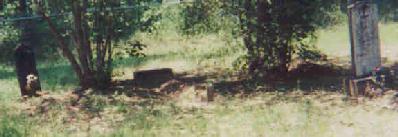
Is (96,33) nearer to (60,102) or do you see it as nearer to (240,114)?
(60,102)

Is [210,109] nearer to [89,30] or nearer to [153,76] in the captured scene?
[153,76]

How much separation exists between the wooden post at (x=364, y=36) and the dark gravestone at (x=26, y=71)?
478 centimetres

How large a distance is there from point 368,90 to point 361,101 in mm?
289

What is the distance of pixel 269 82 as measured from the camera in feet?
31.1

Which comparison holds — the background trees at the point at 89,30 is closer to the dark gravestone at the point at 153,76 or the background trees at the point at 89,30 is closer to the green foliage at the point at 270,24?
the dark gravestone at the point at 153,76

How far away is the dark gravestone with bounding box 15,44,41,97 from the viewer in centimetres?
922

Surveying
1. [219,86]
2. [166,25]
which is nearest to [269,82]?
[219,86]

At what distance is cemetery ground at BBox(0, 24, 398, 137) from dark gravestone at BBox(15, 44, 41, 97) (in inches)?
9.1

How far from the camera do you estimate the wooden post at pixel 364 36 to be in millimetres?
7941

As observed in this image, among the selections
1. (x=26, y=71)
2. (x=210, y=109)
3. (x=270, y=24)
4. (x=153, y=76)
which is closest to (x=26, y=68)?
(x=26, y=71)

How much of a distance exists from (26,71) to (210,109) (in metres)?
3.28

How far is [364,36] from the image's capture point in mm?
7945

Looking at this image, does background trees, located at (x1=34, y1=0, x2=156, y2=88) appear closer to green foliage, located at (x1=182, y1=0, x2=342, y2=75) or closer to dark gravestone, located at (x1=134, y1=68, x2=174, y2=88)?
dark gravestone, located at (x1=134, y1=68, x2=174, y2=88)

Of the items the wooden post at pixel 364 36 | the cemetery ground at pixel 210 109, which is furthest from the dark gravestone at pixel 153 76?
the wooden post at pixel 364 36
